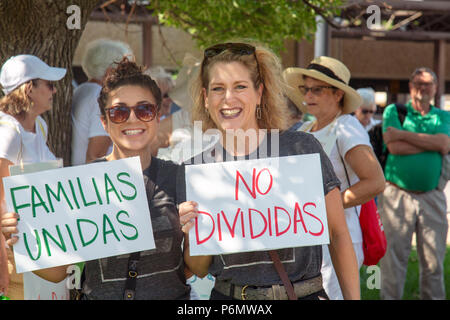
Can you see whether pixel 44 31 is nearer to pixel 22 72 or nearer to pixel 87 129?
pixel 22 72

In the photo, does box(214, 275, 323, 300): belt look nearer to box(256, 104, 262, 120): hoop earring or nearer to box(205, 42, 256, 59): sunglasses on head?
box(256, 104, 262, 120): hoop earring

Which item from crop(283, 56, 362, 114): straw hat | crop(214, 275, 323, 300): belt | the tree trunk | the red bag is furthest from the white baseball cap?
the red bag

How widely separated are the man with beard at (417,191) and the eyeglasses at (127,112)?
11.2 feet

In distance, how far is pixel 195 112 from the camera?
2.66 meters

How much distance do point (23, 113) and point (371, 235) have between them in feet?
6.46

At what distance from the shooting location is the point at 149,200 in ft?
7.87

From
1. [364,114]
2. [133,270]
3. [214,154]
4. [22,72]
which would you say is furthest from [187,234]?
[364,114]

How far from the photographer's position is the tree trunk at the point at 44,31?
3.67m

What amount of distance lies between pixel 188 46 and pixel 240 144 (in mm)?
13697

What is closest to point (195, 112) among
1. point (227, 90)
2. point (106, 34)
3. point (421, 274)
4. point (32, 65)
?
point (227, 90)

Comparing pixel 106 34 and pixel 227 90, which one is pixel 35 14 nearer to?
pixel 227 90

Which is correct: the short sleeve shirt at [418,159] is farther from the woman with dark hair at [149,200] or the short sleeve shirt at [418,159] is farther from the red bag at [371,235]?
the woman with dark hair at [149,200]

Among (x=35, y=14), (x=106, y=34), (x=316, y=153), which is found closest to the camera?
(x=316, y=153)

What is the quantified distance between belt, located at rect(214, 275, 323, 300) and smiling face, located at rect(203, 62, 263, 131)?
1.99 ft
